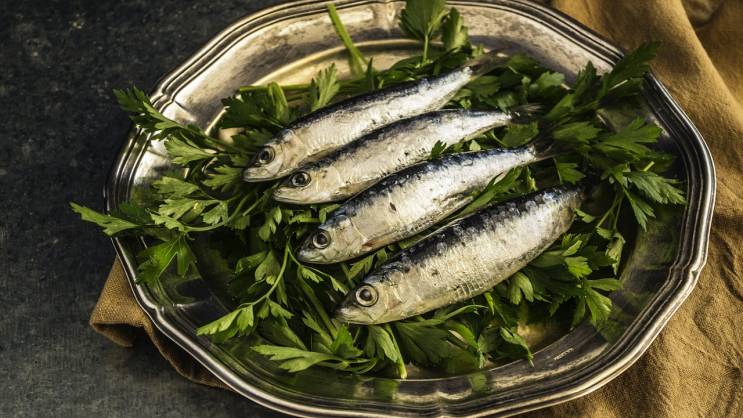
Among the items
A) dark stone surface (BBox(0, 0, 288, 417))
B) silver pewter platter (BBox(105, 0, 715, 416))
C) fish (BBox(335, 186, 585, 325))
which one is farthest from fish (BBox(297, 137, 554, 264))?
dark stone surface (BBox(0, 0, 288, 417))

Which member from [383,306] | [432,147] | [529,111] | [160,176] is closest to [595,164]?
[529,111]

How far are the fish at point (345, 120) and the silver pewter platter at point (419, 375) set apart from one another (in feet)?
1.33

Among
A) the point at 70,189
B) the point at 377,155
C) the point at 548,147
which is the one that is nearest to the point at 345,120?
the point at 377,155

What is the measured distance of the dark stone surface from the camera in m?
3.01

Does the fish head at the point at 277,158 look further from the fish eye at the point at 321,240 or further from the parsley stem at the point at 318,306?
the parsley stem at the point at 318,306

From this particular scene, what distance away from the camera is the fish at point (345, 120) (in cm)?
281

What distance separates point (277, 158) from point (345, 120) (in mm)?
313

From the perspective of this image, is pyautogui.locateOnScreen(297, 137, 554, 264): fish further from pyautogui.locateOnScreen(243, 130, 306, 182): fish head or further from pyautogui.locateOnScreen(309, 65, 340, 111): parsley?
pyautogui.locateOnScreen(309, 65, 340, 111): parsley

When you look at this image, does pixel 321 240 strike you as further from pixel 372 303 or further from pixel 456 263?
pixel 456 263

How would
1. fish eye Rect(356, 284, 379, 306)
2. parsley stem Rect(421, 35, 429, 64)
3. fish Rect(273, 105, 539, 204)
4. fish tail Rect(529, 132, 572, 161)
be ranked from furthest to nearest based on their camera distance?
1. parsley stem Rect(421, 35, 429, 64)
2. fish tail Rect(529, 132, 572, 161)
3. fish Rect(273, 105, 539, 204)
4. fish eye Rect(356, 284, 379, 306)

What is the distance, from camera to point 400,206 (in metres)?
2.67

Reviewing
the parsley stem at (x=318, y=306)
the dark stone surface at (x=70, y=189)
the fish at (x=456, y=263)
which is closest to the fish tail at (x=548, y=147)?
the fish at (x=456, y=263)

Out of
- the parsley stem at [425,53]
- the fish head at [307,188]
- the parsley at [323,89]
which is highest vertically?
the parsley stem at [425,53]

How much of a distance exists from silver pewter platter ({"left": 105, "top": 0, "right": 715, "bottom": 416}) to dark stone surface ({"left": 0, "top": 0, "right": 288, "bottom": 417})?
0.45 m
